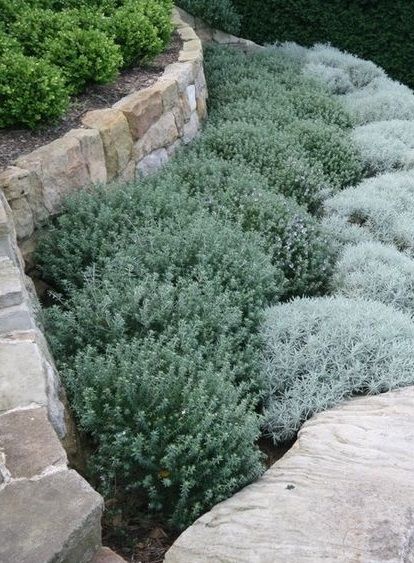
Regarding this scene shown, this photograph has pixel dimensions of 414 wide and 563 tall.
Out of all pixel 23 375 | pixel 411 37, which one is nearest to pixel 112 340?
pixel 23 375

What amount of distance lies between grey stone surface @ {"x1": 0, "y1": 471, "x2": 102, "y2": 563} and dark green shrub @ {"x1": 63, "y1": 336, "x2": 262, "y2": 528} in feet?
1.45

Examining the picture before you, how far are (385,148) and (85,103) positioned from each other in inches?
95.6

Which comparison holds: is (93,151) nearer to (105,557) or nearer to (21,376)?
(21,376)

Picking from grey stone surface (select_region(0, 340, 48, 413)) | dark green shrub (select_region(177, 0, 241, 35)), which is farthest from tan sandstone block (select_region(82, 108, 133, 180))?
dark green shrub (select_region(177, 0, 241, 35))

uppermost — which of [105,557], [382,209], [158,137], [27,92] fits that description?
[27,92]

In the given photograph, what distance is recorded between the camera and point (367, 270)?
13.3ft

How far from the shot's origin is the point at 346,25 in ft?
25.0

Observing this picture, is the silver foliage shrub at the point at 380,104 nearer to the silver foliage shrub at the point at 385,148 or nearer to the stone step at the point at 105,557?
the silver foliage shrub at the point at 385,148

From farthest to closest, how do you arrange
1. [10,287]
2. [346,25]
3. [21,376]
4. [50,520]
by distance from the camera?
[346,25] → [10,287] → [21,376] → [50,520]

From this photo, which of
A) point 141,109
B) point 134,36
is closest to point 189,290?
point 141,109

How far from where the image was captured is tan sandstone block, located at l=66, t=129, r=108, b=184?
404 centimetres

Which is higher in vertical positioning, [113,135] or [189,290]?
[113,135]

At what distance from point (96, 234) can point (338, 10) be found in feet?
16.7

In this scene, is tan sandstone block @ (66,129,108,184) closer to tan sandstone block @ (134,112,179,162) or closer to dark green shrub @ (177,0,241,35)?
tan sandstone block @ (134,112,179,162)
